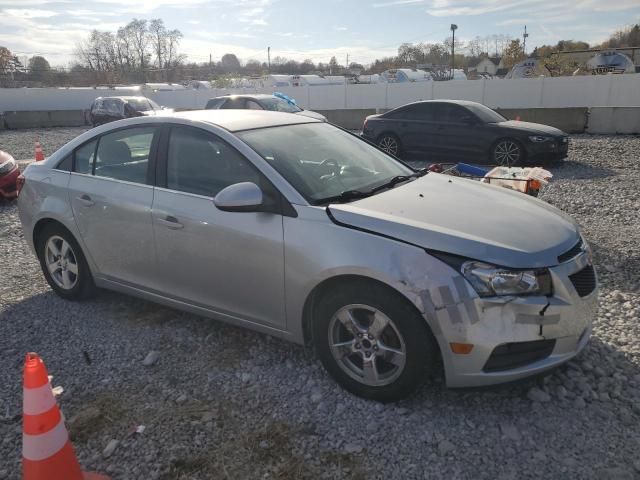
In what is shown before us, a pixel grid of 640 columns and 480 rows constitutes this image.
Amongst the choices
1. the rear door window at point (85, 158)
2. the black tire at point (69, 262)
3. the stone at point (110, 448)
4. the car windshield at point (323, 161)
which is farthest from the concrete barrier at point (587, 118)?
the stone at point (110, 448)

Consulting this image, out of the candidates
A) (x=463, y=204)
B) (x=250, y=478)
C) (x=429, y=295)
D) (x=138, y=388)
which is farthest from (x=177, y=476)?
(x=463, y=204)

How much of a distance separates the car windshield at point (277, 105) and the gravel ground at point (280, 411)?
10620 millimetres

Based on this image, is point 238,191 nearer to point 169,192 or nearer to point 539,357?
point 169,192

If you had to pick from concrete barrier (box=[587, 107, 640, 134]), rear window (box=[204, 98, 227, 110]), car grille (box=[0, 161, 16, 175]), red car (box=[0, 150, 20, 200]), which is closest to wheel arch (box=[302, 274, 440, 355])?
red car (box=[0, 150, 20, 200])

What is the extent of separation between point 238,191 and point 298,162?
549 mm

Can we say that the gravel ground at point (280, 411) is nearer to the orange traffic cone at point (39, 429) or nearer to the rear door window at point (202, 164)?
the orange traffic cone at point (39, 429)

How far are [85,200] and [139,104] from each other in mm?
19466

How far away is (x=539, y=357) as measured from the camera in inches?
108

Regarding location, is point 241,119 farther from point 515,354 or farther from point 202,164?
point 515,354

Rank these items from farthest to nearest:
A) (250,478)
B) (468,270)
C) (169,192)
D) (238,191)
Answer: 1. (169,192)
2. (238,191)
3. (468,270)
4. (250,478)

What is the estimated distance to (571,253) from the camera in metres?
2.95

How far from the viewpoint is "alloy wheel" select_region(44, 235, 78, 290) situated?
176 inches

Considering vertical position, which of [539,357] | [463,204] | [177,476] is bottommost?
[177,476]

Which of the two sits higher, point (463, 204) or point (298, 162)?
point (298, 162)
